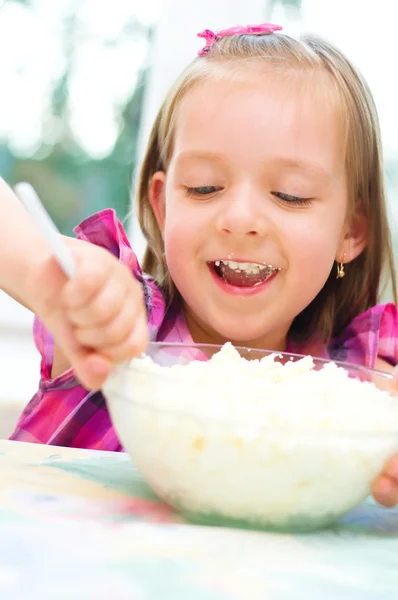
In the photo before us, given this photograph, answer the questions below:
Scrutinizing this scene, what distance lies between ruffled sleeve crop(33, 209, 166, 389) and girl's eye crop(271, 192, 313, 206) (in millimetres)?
233

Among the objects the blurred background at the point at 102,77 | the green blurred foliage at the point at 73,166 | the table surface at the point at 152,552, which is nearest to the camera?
the table surface at the point at 152,552

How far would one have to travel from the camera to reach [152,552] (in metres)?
0.43

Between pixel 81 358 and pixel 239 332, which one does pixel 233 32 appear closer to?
pixel 239 332

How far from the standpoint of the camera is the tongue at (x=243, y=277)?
105cm

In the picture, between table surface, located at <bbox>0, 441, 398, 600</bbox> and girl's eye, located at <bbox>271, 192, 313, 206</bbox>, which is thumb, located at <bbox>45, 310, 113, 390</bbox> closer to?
table surface, located at <bbox>0, 441, 398, 600</bbox>

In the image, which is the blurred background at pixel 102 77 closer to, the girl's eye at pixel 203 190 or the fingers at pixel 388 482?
the girl's eye at pixel 203 190

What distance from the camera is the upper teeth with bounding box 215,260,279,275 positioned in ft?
3.39

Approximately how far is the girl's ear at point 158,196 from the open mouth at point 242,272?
0.64ft

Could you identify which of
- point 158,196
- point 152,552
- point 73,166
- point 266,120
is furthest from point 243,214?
point 73,166

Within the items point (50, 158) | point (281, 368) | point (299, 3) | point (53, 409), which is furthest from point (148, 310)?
point (299, 3)

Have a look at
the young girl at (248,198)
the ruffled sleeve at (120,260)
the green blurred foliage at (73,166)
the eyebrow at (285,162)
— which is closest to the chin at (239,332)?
the young girl at (248,198)

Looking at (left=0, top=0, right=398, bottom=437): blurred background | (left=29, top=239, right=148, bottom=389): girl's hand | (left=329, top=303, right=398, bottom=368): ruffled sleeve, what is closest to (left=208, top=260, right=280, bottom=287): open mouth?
(left=329, top=303, right=398, bottom=368): ruffled sleeve

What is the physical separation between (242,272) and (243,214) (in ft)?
0.37

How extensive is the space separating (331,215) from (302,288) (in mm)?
116
